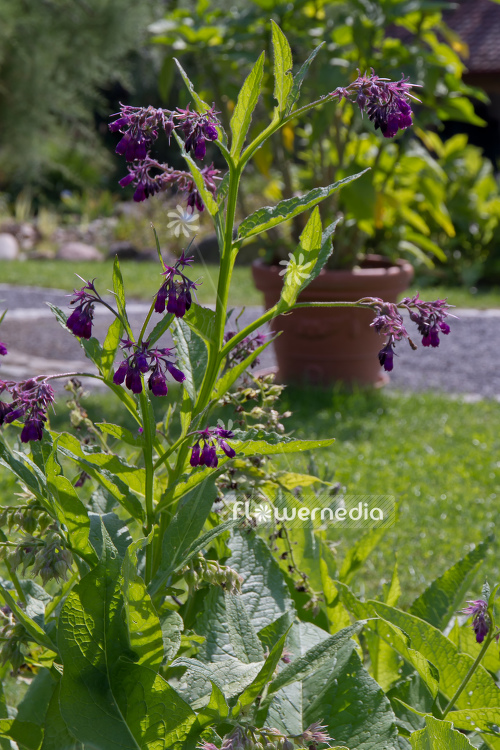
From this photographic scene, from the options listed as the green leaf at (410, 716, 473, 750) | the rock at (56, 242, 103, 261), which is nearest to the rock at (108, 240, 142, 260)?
the rock at (56, 242, 103, 261)

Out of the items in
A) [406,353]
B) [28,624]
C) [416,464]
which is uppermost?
[28,624]

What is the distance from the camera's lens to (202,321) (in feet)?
3.54

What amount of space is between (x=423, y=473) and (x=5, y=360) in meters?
3.20

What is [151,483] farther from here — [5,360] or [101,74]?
[101,74]

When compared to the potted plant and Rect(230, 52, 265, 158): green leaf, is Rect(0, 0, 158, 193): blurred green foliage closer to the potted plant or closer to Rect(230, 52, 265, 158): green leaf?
the potted plant

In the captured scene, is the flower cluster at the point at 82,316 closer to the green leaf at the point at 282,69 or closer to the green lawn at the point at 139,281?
the green leaf at the point at 282,69

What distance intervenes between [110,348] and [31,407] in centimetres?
20

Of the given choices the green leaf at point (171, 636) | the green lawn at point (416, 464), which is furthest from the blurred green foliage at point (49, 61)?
the green leaf at point (171, 636)

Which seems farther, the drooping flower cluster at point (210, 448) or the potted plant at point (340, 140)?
the potted plant at point (340, 140)

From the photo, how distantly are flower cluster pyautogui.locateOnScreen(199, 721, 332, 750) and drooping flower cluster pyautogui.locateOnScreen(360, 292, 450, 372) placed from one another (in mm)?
453

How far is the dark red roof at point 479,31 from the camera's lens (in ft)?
46.9

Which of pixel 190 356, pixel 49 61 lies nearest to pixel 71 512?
pixel 190 356

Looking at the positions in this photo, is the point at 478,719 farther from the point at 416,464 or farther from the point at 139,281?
the point at 139,281

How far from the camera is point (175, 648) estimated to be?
110 cm
